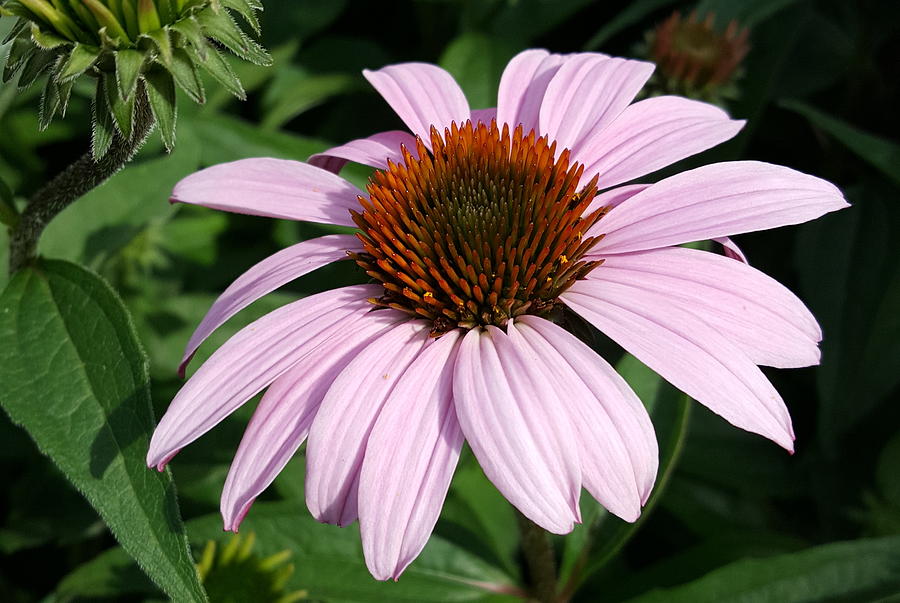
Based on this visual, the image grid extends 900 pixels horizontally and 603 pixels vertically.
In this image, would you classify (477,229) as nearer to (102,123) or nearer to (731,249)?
(731,249)

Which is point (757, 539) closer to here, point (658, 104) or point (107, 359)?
point (658, 104)

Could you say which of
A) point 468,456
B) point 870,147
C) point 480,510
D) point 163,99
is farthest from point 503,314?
point 870,147

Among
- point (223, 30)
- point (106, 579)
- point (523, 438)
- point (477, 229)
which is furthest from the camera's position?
point (106, 579)

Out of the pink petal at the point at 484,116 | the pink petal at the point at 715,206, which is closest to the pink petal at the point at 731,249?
the pink petal at the point at 715,206

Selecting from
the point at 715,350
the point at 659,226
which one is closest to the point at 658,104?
the point at 659,226

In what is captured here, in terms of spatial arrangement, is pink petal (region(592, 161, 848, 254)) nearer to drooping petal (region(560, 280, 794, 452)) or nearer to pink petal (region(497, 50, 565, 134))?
drooping petal (region(560, 280, 794, 452))

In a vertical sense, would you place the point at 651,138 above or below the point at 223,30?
below

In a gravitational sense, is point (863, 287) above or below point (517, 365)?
below
